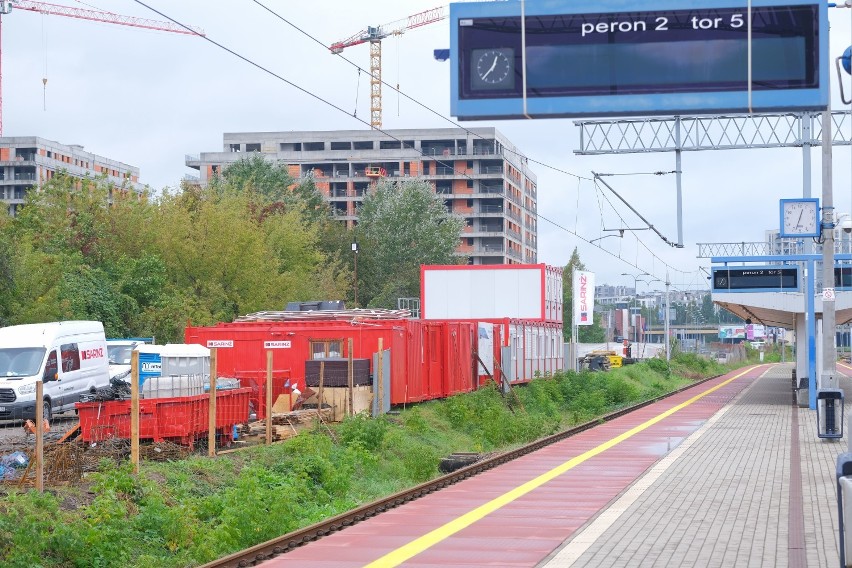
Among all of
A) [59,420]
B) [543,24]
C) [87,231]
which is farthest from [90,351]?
[87,231]

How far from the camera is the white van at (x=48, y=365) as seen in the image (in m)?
28.9

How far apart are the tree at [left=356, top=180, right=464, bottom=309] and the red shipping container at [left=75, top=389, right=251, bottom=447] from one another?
69.8m

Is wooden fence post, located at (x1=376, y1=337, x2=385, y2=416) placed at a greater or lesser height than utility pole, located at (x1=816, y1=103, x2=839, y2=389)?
lesser

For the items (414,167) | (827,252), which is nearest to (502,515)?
(827,252)

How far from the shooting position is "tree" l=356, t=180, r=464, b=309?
94.9m

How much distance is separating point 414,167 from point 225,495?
383 ft

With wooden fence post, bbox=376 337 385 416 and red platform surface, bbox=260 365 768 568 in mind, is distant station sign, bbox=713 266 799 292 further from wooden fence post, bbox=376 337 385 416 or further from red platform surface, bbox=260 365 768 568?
red platform surface, bbox=260 365 768 568

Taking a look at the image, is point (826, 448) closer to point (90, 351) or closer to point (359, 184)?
point (90, 351)

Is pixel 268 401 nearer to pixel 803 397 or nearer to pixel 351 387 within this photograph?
pixel 351 387

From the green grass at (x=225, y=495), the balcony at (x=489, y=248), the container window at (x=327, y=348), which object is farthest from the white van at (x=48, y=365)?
the balcony at (x=489, y=248)

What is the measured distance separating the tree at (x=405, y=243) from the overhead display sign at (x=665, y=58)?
7883cm

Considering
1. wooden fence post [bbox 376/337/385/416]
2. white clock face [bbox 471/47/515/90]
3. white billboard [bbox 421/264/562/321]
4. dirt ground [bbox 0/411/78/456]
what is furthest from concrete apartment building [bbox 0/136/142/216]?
white clock face [bbox 471/47/515/90]

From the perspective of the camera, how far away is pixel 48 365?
2991cm

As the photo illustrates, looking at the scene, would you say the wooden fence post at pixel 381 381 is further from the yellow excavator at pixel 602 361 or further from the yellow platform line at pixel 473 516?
the yellow excavator at pixel 602 361
